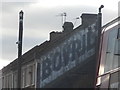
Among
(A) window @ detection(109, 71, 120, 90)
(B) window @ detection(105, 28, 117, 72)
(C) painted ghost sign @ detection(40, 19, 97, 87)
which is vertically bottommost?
(A) window @ detection(109, 71, 120, 90)

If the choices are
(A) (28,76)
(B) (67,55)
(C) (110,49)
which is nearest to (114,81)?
(C) (110,49)

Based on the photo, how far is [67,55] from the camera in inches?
1464

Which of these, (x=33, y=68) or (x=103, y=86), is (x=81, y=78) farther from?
(x=103, y=86)

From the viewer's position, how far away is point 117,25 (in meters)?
13.3

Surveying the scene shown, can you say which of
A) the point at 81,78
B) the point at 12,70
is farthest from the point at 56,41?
the point at 12,70

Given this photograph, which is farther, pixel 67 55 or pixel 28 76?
pixel 28 76

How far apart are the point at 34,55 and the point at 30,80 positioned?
2.38m

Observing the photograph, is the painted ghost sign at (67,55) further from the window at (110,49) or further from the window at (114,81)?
the window at (114,81)

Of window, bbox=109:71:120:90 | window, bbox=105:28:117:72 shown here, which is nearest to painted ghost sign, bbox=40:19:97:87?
window, bbox=105:28:117:72

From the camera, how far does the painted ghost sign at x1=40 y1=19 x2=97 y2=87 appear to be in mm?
36469

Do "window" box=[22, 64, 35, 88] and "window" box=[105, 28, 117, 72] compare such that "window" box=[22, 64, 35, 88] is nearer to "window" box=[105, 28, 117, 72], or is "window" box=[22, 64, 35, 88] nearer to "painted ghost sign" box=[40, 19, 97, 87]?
"painted ghost sign" box=[40, 19, 97, 87]

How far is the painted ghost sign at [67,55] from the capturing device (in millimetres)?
36469

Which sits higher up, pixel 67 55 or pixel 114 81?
pixel 67 55

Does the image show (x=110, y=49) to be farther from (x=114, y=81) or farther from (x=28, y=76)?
(x=28, y=76)
